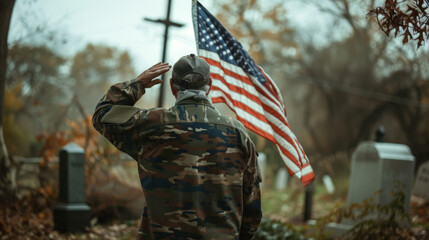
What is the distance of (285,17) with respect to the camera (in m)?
26.9

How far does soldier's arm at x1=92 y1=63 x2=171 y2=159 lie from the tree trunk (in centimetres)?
578

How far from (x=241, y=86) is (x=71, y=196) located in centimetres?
393

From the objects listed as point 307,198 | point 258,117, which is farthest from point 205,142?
point 307,198

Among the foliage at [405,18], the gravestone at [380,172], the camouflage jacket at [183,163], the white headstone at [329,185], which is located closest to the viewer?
the camouflage jacket at [183,163]

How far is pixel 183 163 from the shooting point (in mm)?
A: 2582

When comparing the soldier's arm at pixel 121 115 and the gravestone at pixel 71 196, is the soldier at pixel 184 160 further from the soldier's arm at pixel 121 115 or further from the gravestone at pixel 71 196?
the gravestone at pixel 71 196

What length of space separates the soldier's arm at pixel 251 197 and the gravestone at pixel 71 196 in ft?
17.0

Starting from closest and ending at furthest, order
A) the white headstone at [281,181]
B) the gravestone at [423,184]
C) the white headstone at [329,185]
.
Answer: the gravestone at [423,184], the white headstone at [329,185], the white headstone at [281,181]

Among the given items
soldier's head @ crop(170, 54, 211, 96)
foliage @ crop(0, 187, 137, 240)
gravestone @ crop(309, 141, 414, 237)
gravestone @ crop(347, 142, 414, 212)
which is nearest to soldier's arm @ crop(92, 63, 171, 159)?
soldier's head @ crop(170, 54, 211, 96)

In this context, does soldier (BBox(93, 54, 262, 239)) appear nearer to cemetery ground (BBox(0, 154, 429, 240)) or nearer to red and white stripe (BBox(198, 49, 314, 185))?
red and white stripe (BBox(198, 49, 314, 185))

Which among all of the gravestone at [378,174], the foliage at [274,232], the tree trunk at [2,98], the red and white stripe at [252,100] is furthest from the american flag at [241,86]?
the tree trunk at [2,98]

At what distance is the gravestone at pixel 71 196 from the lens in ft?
24.3

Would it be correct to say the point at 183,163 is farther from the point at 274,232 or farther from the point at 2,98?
the point at 2,98

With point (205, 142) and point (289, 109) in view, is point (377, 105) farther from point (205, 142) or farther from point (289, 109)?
point (205, 142)
